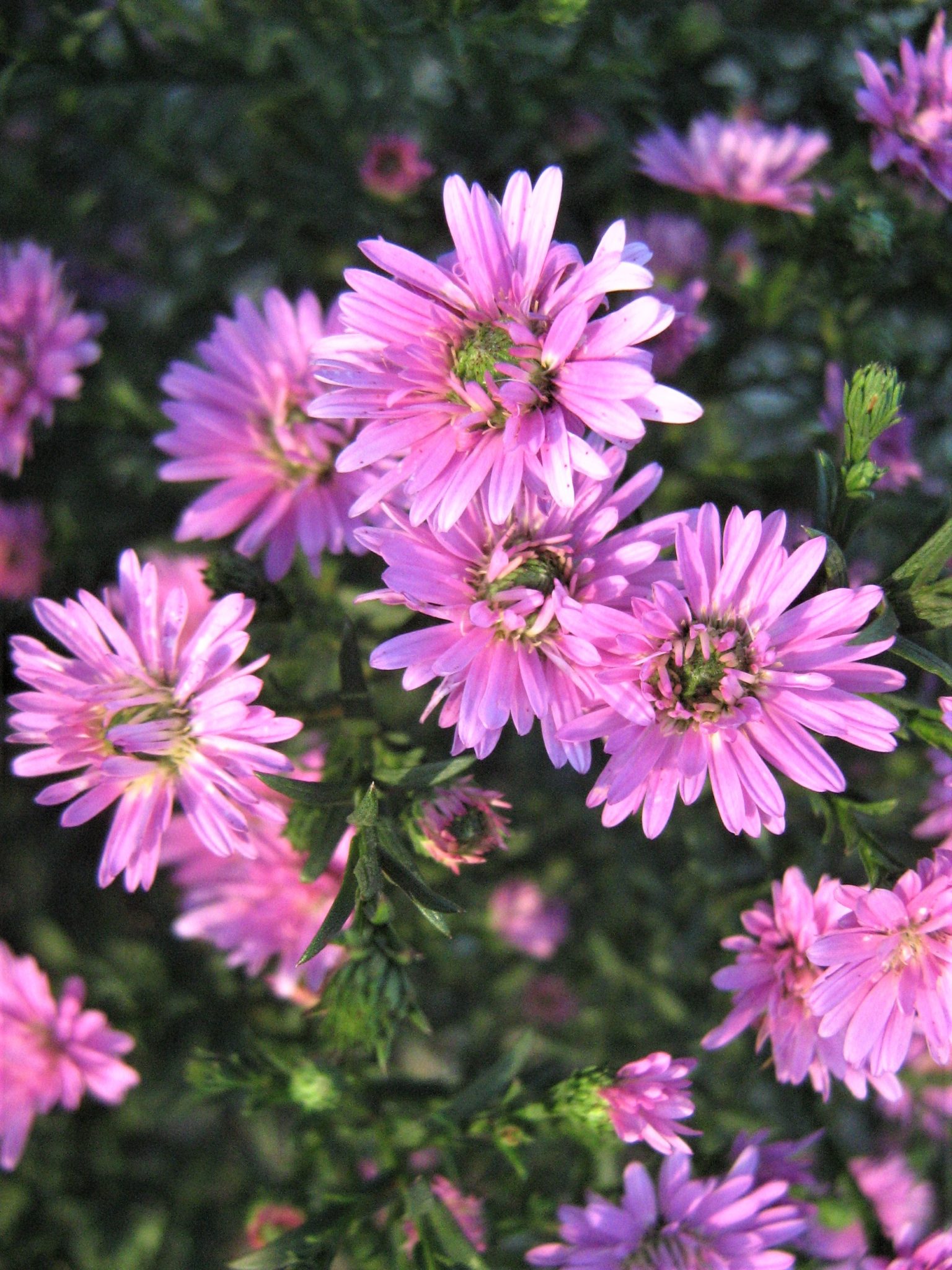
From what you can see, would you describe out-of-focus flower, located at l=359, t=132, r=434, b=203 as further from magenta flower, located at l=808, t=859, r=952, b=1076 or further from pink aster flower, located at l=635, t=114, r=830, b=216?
magenta flower, located at l=808, t=859, r=952, b=1076

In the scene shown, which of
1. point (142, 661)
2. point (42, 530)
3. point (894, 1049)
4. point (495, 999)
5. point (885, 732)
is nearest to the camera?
point (885, 732)

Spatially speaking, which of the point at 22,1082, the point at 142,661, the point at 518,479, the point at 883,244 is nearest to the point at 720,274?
the point at 883,244

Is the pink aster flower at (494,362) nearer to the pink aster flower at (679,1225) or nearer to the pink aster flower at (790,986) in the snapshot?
the pink aster flower at (790,986)

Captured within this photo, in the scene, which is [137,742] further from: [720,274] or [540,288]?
[720,274]

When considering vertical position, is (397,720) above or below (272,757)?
below

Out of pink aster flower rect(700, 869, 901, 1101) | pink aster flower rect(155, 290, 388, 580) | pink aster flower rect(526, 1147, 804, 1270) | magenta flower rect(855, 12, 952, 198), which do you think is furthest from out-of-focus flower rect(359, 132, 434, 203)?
pink aster flower rect(526, 1147, 804, 1270)

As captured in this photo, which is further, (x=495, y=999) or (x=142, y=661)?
(x=495, y=999)

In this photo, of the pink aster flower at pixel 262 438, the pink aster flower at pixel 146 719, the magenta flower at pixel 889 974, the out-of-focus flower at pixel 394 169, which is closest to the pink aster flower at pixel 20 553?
the pink aster flower at pixel 262 438

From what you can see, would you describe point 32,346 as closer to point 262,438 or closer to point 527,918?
point 262,438
